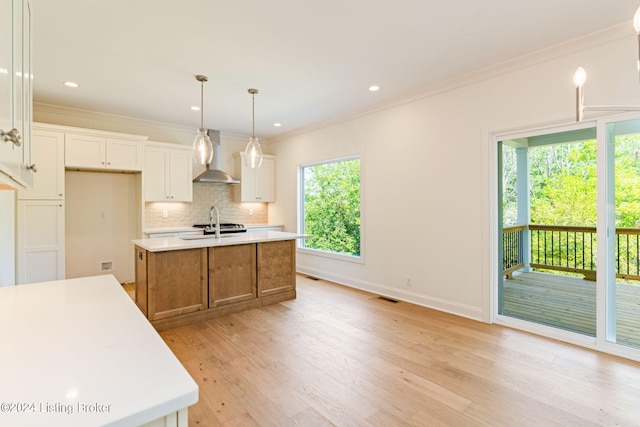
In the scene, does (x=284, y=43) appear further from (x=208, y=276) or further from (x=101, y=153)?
(x=101, y=153)

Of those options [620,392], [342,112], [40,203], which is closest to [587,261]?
[620,392]

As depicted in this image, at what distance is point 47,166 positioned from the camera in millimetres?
4148

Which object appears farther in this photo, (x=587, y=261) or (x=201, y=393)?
(x=587, y=261)

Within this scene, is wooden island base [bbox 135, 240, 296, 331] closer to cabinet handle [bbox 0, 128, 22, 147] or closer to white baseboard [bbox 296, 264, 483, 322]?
white baseboard [bbox 296, 264, 483, 322]

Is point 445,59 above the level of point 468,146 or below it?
above

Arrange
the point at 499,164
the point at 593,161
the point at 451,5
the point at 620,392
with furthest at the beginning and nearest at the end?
the point at 499,164 < the point at 593,161 < the point at 451,5 < the point at 620,392

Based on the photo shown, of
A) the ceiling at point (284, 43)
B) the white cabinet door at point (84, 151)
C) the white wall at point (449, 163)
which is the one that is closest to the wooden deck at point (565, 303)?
the white wall at point (449, 163)

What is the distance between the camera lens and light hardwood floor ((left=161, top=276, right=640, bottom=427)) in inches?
75.8

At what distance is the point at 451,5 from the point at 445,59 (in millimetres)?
889

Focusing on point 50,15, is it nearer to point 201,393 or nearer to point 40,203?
point 40,203

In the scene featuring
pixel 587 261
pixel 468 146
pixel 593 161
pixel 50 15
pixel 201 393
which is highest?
pixel 50 15

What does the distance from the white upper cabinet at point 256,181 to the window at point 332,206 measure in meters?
0.85

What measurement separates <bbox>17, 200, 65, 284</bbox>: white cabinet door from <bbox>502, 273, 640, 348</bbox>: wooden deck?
5720 millimetres

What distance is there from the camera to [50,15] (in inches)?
93.0
